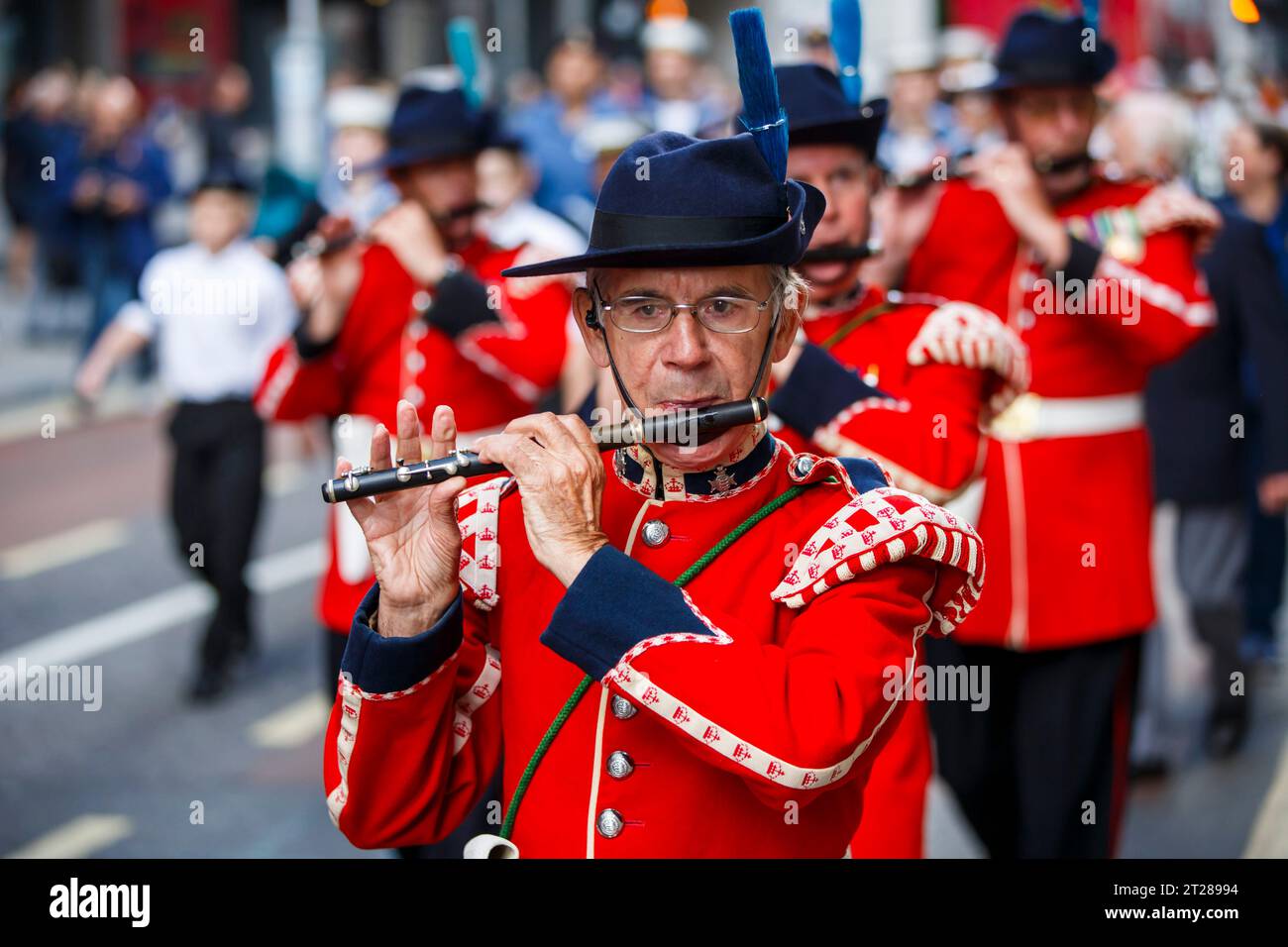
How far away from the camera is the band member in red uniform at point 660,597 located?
238 centimetres

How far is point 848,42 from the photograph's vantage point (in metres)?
4.31

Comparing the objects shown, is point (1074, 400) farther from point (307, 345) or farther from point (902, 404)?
point (307, 345)

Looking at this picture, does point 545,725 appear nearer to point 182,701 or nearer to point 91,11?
point 182,701

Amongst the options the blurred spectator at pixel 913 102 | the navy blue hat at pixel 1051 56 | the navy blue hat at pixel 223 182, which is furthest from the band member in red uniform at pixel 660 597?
the blurred spectator at pixel 913 102

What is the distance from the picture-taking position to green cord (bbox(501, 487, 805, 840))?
8.40 ft

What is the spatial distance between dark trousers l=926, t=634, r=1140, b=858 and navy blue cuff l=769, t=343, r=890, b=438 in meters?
1.25

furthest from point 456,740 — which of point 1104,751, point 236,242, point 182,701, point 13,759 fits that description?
point 236,242

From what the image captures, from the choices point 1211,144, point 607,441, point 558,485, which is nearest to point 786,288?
point 607,441

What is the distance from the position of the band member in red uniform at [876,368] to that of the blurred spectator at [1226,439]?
3005 mm

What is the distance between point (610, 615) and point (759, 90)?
874mm
